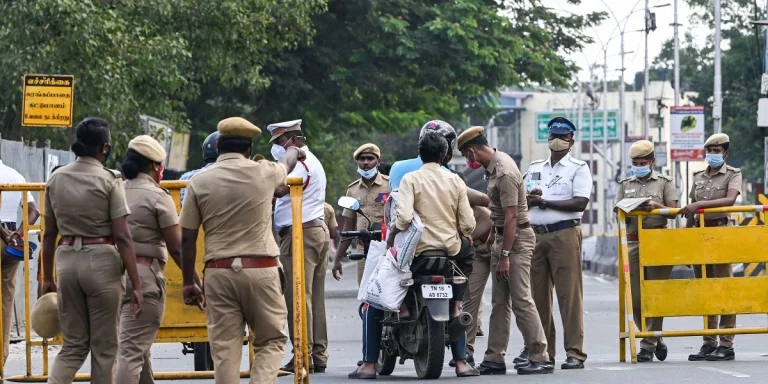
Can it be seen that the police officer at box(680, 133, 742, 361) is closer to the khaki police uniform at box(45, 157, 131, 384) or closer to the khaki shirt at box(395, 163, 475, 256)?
the khaki shirt at box(395, 163, 475, 256)

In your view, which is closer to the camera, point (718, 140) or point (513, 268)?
point (513, 268)

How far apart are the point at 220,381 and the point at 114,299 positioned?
74 centimetres

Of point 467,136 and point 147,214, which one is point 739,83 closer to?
point 467,136

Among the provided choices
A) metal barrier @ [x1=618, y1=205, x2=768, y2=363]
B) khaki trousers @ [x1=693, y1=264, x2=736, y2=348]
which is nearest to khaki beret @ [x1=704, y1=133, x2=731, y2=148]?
metal barrier @ [x1=618, y1=205, x2=768, y2=363]

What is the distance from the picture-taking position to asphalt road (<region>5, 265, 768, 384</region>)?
10.7 meters

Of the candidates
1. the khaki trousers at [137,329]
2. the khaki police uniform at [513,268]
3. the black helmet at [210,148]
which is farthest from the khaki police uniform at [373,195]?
the khaki trousers at [137,329]

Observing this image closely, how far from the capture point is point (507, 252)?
36.5 feet

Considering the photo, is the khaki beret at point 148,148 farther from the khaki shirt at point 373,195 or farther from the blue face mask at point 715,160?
the blue face mask at point 715,160

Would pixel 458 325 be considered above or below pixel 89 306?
below

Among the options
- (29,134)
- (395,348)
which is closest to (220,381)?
(395,348)

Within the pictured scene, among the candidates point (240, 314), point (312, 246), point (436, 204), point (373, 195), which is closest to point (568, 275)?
point (436, 204)

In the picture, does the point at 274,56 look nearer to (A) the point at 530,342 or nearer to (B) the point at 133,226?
(A) the point at 530,342

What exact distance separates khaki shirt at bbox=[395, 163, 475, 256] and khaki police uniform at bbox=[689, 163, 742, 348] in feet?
9.68

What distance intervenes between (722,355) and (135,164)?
562 cm
